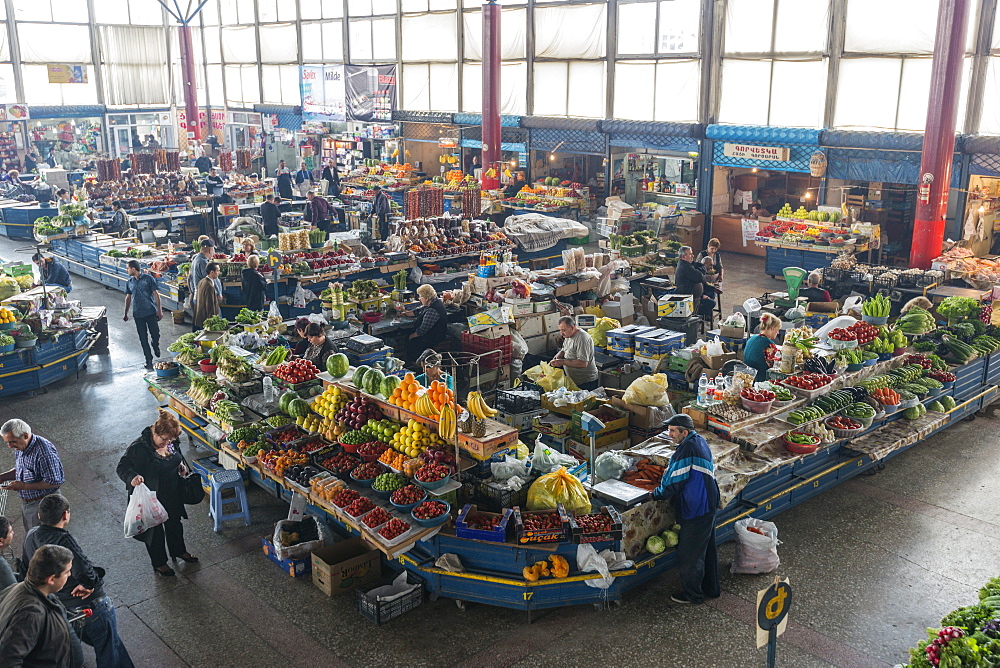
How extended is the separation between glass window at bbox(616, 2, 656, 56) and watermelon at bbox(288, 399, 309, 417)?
1710 centimetres

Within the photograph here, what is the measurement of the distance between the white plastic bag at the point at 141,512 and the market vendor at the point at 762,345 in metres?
6.59

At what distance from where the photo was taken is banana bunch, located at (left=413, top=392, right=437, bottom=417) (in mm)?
7516

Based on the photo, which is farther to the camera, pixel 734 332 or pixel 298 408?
pixel 734 332

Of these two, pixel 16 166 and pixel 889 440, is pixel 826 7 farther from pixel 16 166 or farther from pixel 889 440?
pixel 16 166

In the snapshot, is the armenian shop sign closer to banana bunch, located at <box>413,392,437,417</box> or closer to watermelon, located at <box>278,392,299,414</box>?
watermelon, located at <box>278,392,299,414</box>

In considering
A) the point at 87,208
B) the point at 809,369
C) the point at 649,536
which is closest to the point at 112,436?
the point at 649,536

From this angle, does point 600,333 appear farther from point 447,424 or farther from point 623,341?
point 447,424

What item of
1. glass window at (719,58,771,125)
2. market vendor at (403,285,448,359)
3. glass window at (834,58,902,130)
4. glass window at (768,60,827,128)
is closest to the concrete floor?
market vendor at (403,285,448,359)

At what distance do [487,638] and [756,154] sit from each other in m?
16.4

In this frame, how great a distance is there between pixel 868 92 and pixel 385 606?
653 inches

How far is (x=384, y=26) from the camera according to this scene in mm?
30125

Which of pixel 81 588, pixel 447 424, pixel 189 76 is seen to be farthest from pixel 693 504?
pixel 189 76

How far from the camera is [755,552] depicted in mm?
7559

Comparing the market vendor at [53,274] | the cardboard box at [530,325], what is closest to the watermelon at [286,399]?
the cardboard box at [530,325]
